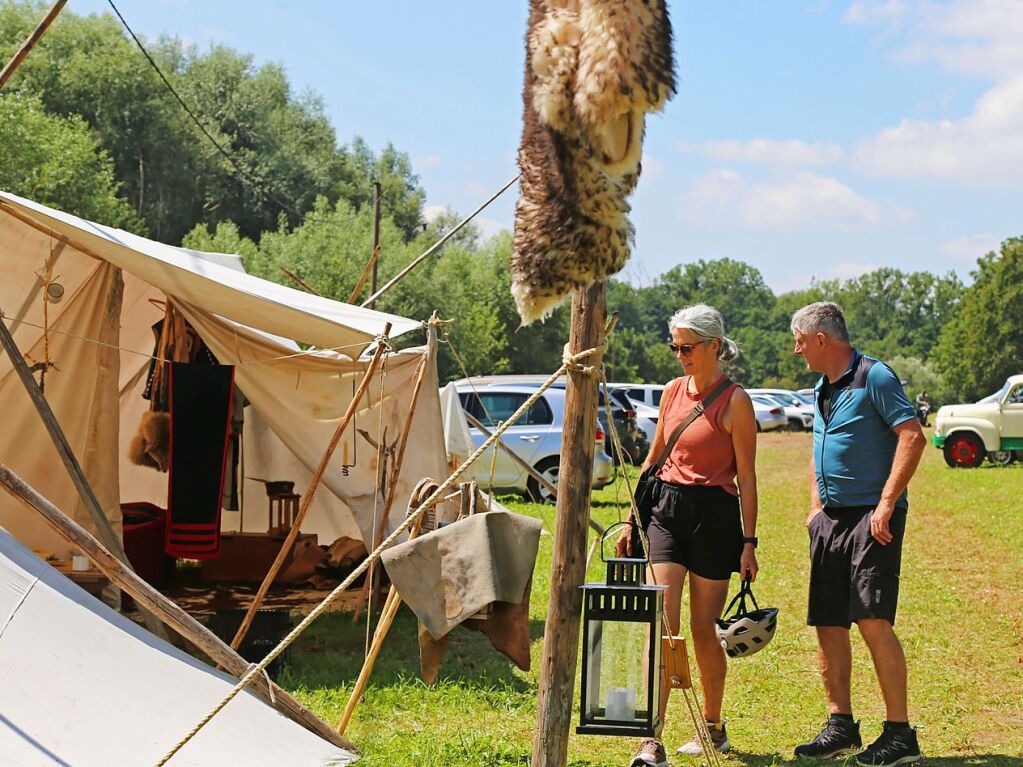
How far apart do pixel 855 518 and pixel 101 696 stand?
3.01m

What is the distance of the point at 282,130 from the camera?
169 feet

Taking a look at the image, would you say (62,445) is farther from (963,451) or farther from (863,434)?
(963,451)

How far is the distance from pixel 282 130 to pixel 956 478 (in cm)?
3868

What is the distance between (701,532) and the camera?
15.5 ft

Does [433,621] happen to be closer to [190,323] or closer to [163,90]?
[190,323]

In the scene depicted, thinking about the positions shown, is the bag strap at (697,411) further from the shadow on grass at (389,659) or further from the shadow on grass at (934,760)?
the shadow on grass at (389,659)

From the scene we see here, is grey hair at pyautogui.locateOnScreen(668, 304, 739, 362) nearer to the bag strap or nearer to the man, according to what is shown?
the bag strap

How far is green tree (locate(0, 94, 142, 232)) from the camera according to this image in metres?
34.6

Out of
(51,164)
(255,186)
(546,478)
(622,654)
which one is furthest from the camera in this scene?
(255,186)

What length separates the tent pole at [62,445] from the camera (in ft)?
16.3

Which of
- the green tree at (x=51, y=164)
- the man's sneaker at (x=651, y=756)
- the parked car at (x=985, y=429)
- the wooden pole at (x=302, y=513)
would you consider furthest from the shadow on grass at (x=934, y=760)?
the green tree at (x=51, y=164)

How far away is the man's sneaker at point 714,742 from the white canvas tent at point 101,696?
4.76 ft

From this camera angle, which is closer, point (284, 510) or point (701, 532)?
point (701, 532)

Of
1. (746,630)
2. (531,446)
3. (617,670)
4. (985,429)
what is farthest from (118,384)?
(985,429)
